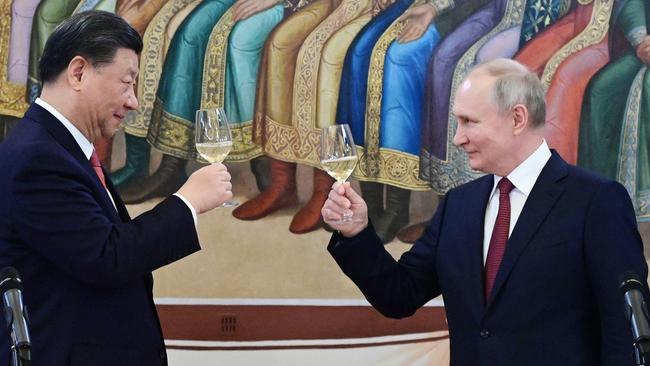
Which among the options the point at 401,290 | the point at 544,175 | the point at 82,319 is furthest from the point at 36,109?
the point at 544,175

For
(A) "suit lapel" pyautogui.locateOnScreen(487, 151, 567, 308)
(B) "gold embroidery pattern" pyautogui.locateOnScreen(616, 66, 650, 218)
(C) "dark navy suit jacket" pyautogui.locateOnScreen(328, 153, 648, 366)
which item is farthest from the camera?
(B) "gold embroidery pattern" pyautogui.locateOnScreen(616, 66, 650, 218)

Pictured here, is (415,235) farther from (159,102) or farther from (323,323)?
(159,102)

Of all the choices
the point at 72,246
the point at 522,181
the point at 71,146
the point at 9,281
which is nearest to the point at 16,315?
the point at 9,281

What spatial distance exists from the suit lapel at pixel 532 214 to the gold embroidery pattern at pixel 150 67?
2.28 m

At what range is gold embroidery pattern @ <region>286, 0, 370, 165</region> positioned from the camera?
4.77 m

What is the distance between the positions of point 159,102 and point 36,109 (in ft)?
6.63

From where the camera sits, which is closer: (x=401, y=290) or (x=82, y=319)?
(x=82, y=319)

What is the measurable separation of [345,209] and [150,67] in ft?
6.51

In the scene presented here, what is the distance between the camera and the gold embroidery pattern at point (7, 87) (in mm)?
4742

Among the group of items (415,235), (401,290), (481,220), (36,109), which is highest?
(36,109)

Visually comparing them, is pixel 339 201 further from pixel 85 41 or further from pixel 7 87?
pixel 7 87

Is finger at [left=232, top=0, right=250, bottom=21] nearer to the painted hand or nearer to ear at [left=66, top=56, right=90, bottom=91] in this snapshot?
the painted hand

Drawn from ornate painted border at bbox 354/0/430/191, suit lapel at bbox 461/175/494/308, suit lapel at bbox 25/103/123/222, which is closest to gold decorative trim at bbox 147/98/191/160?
ornate painted border at bbox 354/0/430/191

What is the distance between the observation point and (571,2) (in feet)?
15.6
